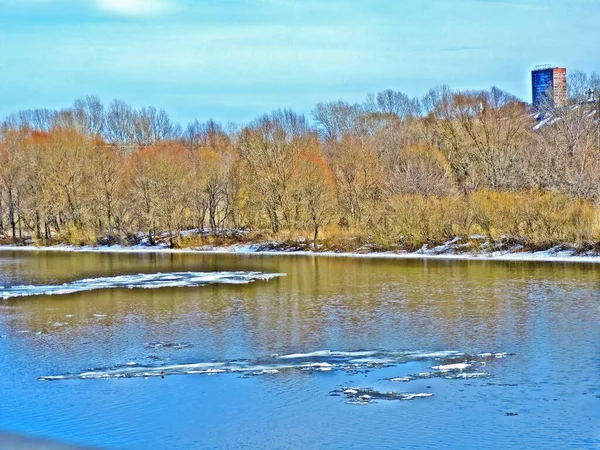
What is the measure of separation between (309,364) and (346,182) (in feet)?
120

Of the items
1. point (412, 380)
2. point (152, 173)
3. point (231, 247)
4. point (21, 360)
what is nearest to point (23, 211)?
point (152, 173)

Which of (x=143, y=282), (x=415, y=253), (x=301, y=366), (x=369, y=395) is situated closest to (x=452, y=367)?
(x=369, y=395)

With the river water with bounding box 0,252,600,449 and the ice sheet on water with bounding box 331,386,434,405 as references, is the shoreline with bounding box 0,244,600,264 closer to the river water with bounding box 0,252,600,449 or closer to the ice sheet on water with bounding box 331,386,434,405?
the river water with bounding box 0,252,600,449

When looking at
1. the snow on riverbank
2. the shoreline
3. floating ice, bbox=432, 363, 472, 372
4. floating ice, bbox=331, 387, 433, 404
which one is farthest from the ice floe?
floating ice, bbox=331, 387, 433, 404

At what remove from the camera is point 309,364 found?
13.9m

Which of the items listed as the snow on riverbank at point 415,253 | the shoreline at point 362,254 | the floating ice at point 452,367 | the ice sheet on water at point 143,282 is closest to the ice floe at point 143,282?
the ice sheet on water at point 143,282

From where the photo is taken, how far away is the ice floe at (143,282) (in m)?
26.6

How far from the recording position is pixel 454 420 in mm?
10469

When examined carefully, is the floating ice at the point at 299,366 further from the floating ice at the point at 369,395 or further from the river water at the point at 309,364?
the floating ice at the point at 369,395

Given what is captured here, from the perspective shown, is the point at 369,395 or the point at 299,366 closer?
the point at 369,395

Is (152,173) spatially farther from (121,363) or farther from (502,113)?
(121,363)

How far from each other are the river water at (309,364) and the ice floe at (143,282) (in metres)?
0.42

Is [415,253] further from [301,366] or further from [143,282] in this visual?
[301,366]

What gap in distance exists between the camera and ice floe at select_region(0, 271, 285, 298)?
87.2ft
